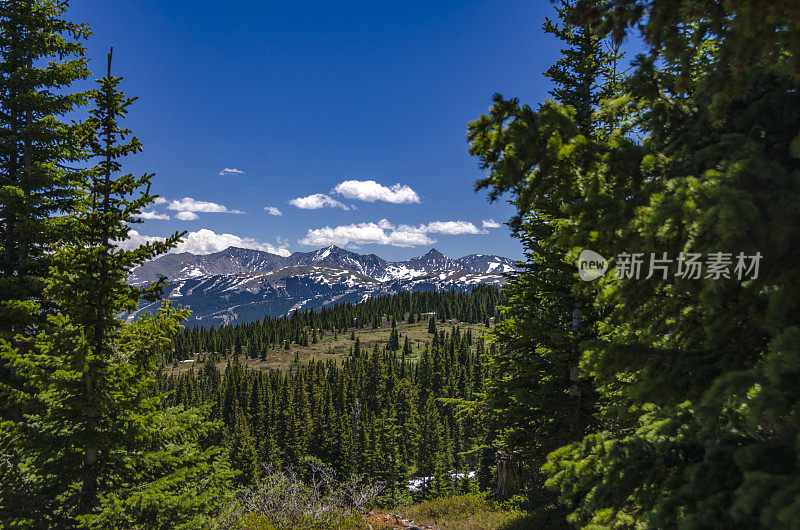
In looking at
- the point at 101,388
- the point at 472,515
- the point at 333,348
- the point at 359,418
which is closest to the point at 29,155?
the point at 101,388

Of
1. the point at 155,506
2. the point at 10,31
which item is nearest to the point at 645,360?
the point at 155,506

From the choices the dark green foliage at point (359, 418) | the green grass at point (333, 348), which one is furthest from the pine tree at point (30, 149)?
the green grass at point (333, 348)

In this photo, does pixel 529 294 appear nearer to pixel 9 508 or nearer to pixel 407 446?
pixel 9 508

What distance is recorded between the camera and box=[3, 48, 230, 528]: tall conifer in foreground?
6.93 metres

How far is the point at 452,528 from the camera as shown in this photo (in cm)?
1341

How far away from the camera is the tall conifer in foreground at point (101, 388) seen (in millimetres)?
6926

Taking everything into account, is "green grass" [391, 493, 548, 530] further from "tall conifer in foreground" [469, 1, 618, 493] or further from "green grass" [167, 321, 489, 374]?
"green grass" [167, 321, 489, 374]

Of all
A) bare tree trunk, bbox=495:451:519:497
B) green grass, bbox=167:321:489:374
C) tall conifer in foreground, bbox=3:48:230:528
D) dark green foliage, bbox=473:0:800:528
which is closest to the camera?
dark green foliage, bbox=473:0:800:528

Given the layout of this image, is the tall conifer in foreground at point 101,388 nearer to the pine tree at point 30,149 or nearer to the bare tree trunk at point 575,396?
the pine tree at point 30,149

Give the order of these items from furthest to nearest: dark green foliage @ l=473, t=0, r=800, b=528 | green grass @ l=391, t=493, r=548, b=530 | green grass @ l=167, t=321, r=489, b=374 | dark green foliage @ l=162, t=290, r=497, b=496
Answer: green grass @ l=167, t=321, r=489, b=374, dark green foliage @ l=162, t=290, r=497, b=496, green grass @ l=391, t=493, r=548, b=530, dark green foliage @ l=473, t=0, r=800, b=528

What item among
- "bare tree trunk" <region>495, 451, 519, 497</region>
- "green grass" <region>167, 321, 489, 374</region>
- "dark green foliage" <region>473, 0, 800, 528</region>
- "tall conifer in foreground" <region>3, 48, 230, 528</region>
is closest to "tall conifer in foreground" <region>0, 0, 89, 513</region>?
"tall conifer in foreground" <region>3, 48, 230, 528</region>

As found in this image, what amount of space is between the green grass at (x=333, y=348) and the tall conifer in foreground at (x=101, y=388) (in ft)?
372

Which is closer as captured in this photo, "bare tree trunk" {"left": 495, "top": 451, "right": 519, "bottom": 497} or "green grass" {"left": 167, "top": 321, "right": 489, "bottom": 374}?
"bare tree trunk" {"left": 495, "top": 451, "right": 519, "bottom": 497}

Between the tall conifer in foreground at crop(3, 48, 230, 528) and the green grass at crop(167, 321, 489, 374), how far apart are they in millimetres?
113334
